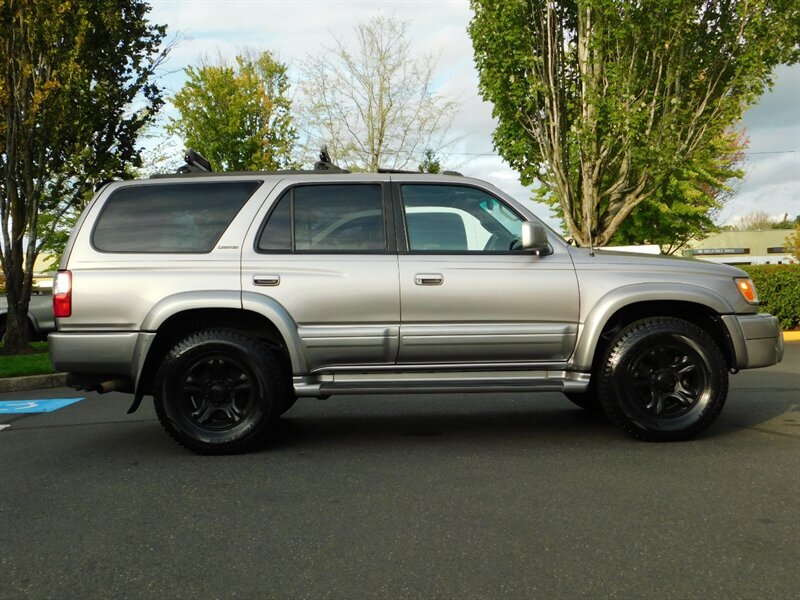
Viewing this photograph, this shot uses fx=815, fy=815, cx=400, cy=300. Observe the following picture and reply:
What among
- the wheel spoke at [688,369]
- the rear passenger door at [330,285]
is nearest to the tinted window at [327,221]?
the rear passenger door at [330,285]

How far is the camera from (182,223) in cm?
596

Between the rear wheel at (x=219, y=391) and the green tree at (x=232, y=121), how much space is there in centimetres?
2475

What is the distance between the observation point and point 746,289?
6.04 metres

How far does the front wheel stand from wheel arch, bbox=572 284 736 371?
165 mm

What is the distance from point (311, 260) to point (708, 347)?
114 inches

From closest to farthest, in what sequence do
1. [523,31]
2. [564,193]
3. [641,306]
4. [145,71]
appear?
[641,306] → [145,71] → [523,31] → [564,193]

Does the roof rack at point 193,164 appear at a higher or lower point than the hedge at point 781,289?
higher

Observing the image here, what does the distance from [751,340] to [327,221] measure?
3.21 metres

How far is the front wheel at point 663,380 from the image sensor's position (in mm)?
5766

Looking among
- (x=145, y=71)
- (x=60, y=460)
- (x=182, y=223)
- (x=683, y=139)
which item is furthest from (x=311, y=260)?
(x=683, y=139)

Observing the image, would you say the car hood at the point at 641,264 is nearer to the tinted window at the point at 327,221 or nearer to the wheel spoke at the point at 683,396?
the wheel spoke at the point at 683,396

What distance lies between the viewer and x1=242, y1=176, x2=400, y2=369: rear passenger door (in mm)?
5711

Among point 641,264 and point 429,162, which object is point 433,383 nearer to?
point 641,264

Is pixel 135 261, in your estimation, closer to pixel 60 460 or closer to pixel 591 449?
pixel 60 460
